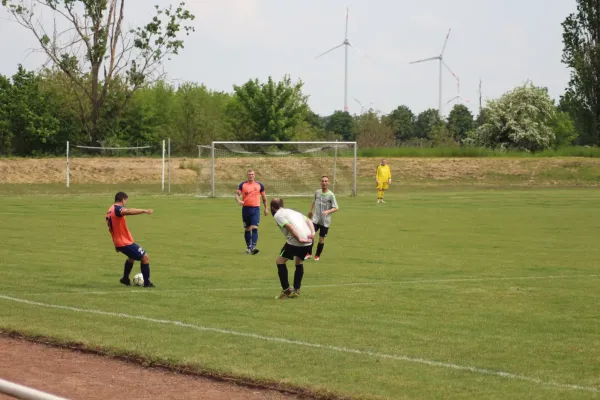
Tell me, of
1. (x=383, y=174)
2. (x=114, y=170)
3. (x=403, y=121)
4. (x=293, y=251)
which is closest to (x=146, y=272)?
(x=293, y=251)

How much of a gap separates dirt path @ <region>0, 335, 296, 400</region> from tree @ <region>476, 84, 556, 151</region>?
73.3m

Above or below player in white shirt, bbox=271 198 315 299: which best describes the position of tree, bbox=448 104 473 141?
above

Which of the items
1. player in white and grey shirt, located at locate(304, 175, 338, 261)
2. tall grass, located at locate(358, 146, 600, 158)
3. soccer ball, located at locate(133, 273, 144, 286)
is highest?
tall grass, located at locate(358, 146, 600, 158)

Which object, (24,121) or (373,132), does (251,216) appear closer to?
(24,121)

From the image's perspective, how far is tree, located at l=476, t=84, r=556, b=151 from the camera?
81312 millimetres

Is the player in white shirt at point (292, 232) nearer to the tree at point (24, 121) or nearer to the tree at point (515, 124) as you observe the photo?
the tree at point (24, 121)

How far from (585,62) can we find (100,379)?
239 ft

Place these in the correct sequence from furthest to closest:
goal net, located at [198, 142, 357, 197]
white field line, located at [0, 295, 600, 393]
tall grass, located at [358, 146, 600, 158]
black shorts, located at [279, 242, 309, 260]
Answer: tall grass, located at [358, 146, 600, 158], goal net, located at [198, 142, 357, 197], black shorts, located at [279, 242, 309, 260], white field line, located at [0, 295, 600, 393]

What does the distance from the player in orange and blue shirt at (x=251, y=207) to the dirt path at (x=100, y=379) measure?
35.5 feet

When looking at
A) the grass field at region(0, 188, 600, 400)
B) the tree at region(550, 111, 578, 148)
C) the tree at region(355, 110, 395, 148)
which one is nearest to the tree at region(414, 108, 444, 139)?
the tree at region(550, 111, 578, 148)

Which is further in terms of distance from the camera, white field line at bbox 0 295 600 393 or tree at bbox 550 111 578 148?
tree at bbox 550 111 578 148

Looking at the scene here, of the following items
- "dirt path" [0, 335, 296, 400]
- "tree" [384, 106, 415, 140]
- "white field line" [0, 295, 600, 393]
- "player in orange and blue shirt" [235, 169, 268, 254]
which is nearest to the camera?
"dirt path" [0, 335, 296, 400]

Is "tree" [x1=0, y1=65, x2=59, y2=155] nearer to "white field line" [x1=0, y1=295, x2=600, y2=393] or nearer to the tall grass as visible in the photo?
the tall grass

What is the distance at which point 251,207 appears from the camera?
73.8 feet
